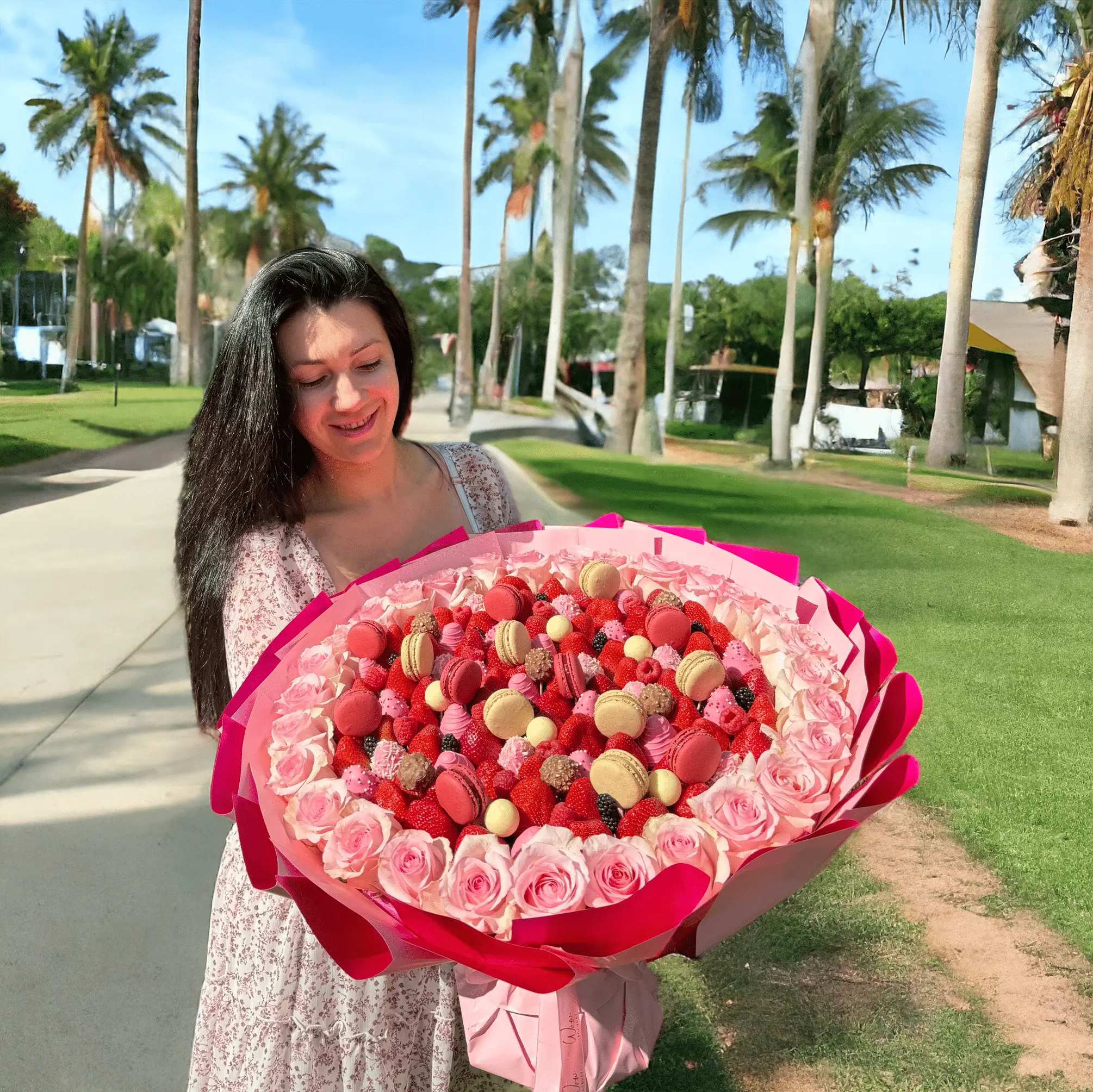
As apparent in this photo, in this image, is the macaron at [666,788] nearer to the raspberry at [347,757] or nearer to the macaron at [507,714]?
the macaron at [507,714]

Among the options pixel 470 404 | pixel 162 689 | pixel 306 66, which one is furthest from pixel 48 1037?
pixel 306 66

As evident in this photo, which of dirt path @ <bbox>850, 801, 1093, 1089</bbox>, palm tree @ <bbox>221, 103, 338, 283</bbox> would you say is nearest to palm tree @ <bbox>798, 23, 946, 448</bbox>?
dirt path @ <bbox>850, 801, 1093, 1089</bbox>

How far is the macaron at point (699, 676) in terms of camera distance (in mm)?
793

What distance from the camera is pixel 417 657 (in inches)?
32.6

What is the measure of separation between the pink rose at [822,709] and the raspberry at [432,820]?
11.8 inches

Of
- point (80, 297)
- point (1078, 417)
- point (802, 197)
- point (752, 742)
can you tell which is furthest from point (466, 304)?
point (752, 742)

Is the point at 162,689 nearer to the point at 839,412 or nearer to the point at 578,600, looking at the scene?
the point at 839,412

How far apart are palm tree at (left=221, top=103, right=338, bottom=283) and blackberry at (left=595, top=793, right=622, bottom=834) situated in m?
3.12

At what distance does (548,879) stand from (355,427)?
2.36 ft

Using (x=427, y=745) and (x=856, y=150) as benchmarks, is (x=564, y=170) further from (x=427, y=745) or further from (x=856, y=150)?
(x=427, y=745)

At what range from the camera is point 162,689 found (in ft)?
10.9

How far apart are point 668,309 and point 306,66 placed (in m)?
1.63

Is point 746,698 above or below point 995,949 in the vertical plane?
above

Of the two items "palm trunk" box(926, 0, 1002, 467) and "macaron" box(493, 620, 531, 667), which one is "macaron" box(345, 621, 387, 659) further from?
"palm trunk" box(926, 0, 1002, 467)
